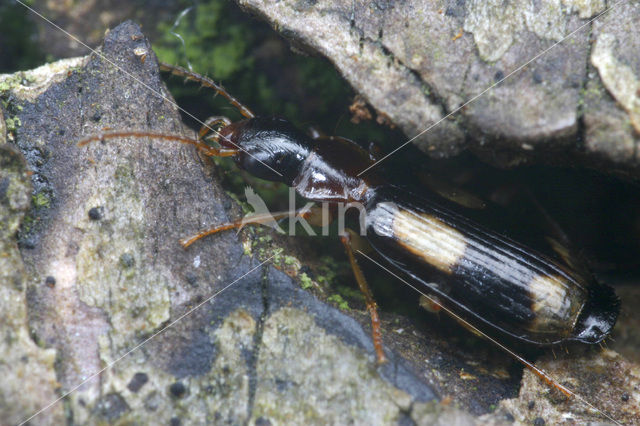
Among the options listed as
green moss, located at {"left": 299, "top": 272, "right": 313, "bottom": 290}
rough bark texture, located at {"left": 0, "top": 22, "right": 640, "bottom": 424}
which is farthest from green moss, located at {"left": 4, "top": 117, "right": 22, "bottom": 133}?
green moss, located at {"left": 299, "top": 272, "right": 313, "bottom": 290}

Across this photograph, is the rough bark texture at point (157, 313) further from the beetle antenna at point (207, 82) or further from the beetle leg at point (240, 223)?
the beetle antenna at point (207, 82)

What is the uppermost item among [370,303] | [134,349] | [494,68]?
[494,68]

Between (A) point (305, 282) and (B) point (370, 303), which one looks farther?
(B) point (370, 303)

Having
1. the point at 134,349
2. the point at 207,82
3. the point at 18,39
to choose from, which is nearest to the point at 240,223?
the point at 134,349

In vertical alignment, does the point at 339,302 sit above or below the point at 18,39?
below

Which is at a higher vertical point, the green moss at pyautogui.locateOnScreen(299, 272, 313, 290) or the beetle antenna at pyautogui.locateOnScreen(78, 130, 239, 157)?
the beetle antenna at pyautogui.locateOnScreen(78, 130, 239, 157)

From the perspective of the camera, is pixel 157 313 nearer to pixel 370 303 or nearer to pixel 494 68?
pixel 370 303

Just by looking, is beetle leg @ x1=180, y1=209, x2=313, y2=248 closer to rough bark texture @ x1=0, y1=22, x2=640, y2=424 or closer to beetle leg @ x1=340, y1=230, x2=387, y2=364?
rough bark texture @ x1=0, y1=22, x2=640, y2=424

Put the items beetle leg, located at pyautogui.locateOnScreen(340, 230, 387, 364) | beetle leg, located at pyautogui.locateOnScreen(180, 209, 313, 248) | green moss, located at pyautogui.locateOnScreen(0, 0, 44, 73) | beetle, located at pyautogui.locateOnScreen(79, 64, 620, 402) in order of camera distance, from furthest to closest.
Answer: green moss, located at pyautogui.locateOnScreen(0, 0, 44, 73)
beetle, located at pyautogui.locateOnScreen(79, 64, 620, 402)
beetle leg, located at pyautogui.locateOnScreen(180, 209, 313, 248)
beetle leg, located at pyautogui.locateOnScreen(340, 230, 387, 364)
